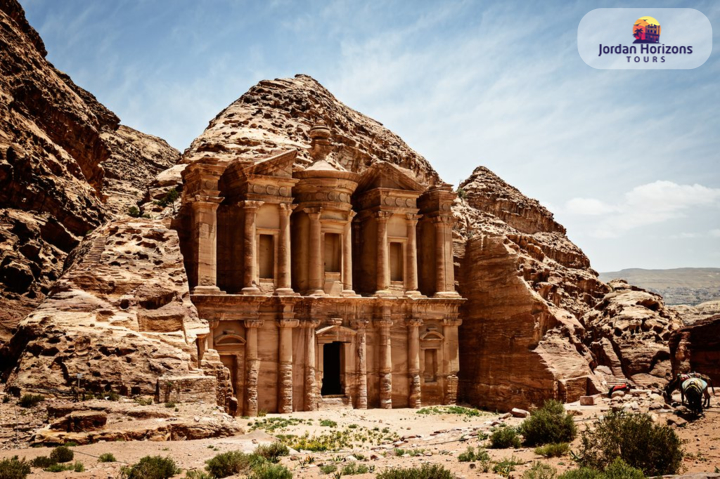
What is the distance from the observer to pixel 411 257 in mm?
36031

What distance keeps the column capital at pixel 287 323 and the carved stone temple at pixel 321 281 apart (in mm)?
72

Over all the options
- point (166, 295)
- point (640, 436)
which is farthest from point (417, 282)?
point (640, 436)

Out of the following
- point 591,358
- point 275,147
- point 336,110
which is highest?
point 336,110

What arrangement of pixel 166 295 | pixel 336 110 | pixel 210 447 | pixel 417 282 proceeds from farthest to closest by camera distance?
1. pixel 336 110
2. pixel 417 282
3. pixel 166 295
4. pixel 210 447

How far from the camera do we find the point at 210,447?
51.8 feet

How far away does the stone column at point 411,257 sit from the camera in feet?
117

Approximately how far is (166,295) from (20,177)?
7476mm

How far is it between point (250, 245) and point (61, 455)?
1849 centimetres

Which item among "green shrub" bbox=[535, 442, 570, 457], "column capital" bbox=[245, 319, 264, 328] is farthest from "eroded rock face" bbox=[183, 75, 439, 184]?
"green shrub" bbox=[535, 442, 570, 457]

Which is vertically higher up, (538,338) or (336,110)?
(336,110)

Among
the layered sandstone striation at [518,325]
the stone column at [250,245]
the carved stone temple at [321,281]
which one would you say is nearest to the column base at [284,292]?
the carved stone temple at [321,281]

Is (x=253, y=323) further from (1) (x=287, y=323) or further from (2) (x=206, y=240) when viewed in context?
(2) (x=206, y=240)

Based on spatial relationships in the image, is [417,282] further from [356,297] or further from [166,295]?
[166,295]

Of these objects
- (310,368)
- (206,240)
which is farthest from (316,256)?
(206,240)
